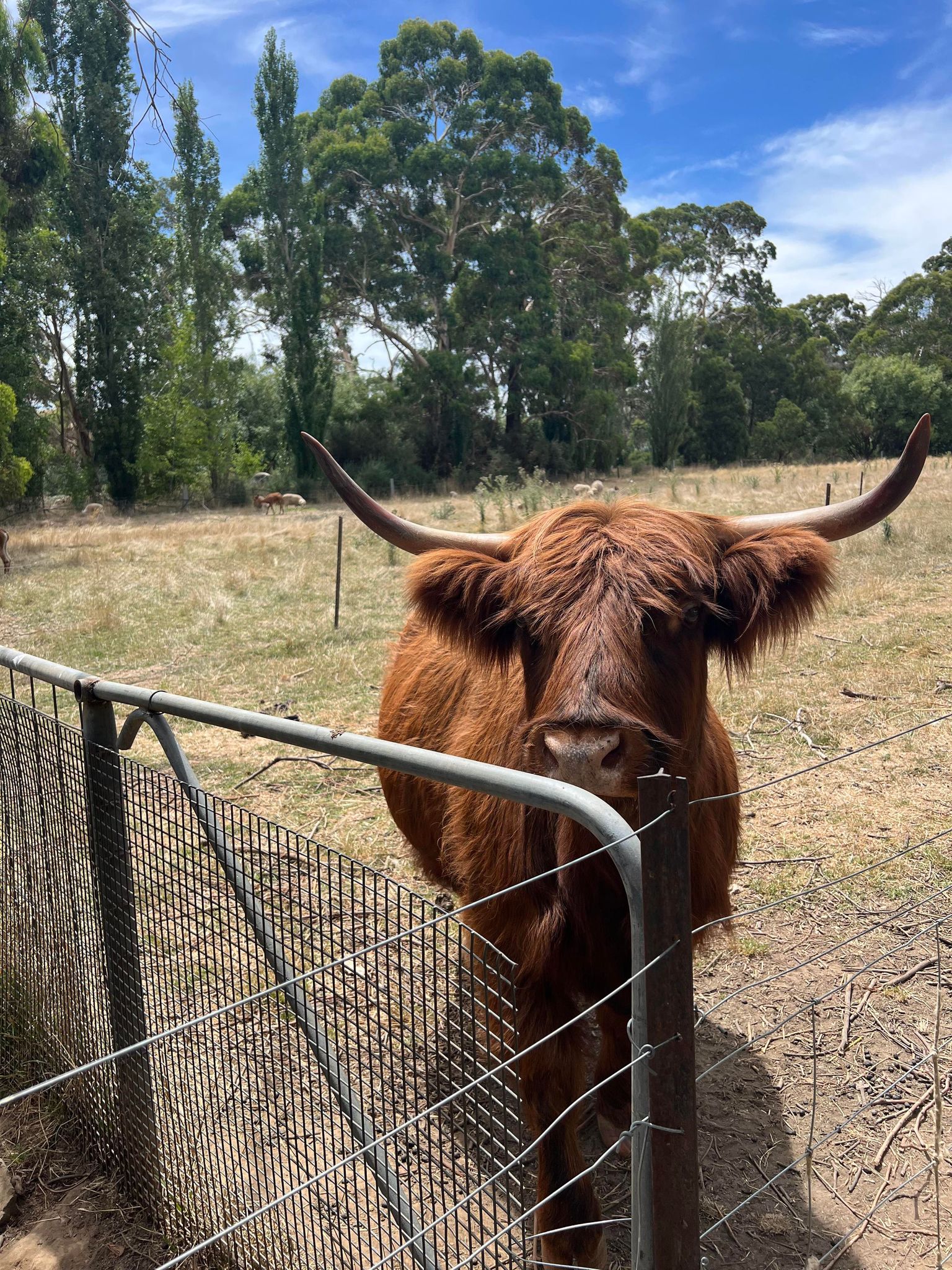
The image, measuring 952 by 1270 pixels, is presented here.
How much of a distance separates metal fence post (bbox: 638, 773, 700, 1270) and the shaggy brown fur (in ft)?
1.89

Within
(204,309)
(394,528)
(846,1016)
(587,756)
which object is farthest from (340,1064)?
(204,309)

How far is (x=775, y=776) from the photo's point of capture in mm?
5469

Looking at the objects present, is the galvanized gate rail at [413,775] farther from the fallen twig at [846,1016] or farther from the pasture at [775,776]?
the fallen twig at [846,1016]

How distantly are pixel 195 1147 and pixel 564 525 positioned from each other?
1.93m

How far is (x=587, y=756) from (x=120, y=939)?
1.58m

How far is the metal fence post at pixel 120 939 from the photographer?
94.4 inches

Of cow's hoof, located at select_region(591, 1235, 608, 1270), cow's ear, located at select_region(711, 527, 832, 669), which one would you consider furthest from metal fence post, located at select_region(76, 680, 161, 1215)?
cow's ear, located at select_region(711, 527, 832, 669)

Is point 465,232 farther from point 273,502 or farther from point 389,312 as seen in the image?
point 273,502

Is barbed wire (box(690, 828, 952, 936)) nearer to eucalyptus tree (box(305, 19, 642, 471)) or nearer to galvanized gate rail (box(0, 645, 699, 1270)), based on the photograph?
galvanized gate rail (box(0, 645, 699, 1270))

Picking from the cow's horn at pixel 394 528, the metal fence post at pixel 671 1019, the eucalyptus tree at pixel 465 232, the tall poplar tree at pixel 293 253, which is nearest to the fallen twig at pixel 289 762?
the cow's horn at pixel 394 528

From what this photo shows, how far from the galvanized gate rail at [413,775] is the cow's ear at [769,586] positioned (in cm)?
99

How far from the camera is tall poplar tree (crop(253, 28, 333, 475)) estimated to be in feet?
107

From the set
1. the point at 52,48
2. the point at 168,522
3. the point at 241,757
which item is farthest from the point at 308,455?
the point at 241,757

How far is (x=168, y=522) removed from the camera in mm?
26359
